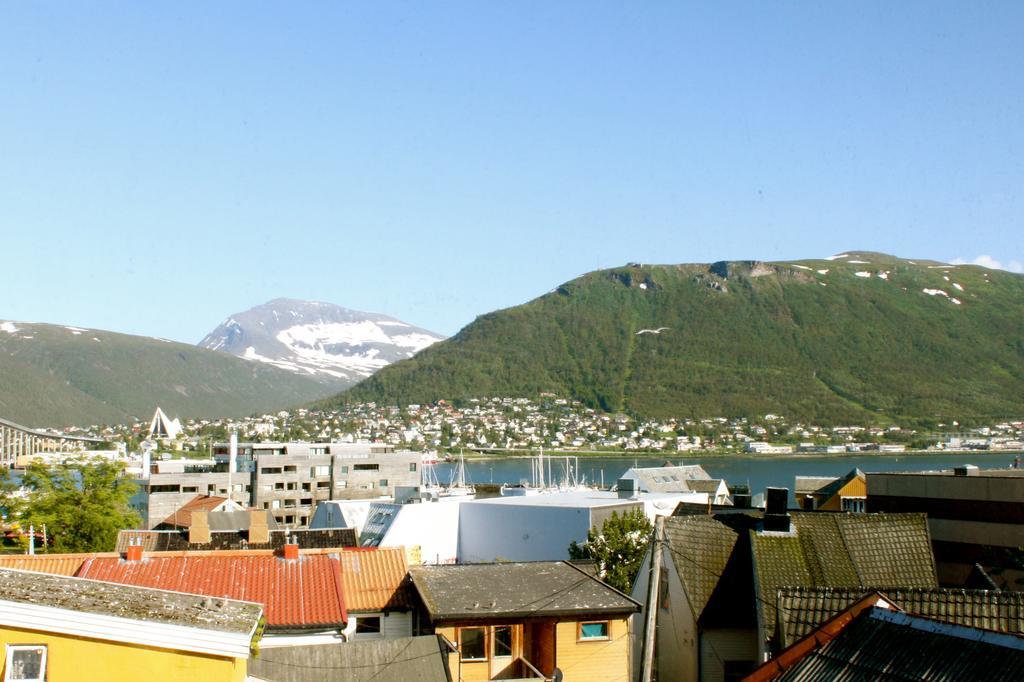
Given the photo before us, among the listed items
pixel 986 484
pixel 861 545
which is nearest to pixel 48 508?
pixel 861 545

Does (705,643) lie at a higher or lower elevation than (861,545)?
lower

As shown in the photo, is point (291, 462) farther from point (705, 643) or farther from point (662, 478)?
point (705, 643)

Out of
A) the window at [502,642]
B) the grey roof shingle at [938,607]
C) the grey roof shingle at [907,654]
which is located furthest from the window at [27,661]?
the window at [502,642]

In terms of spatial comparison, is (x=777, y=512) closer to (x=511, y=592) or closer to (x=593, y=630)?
(x=593, y=630)

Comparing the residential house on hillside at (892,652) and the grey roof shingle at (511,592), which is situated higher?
the residential house on hillside at (892,652)

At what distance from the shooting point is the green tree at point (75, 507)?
89.8 ft

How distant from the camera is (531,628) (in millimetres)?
16453

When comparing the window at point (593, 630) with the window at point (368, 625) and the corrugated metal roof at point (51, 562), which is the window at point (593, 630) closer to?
the window at point (368, 625)

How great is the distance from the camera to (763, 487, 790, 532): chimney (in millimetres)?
18156

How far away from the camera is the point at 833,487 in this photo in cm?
5072

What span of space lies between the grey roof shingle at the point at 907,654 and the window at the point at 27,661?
6438 millimetres

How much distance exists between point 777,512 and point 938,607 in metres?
6.53

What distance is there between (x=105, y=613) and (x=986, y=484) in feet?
84.6

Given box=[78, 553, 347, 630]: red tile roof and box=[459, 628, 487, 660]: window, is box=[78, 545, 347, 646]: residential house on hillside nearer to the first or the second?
box=[78, 553, 347, 630]: red tile roof
